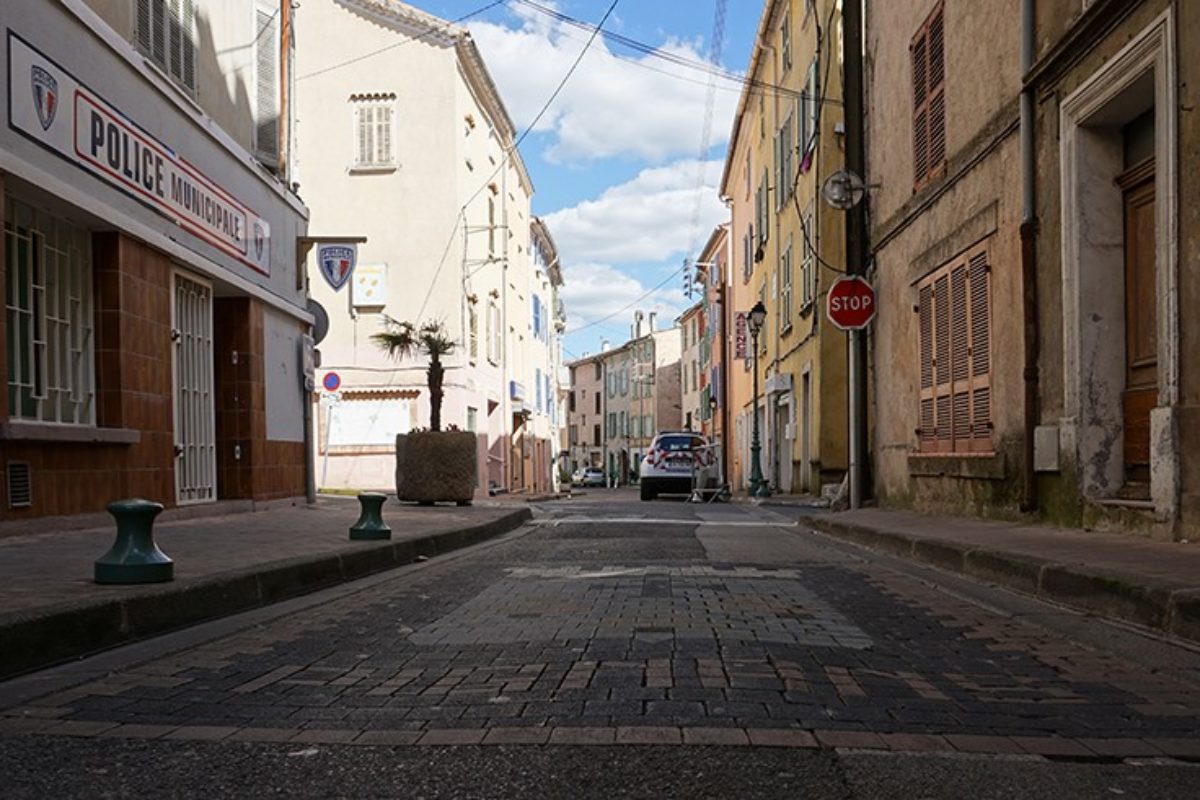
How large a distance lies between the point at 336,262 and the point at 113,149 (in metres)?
8.71

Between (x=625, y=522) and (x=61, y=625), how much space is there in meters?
9.80

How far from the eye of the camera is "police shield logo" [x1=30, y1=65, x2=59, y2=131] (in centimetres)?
814

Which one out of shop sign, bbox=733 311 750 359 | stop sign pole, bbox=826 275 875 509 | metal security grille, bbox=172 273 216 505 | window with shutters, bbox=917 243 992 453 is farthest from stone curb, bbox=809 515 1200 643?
shop sign, bbox=733 311 750 359

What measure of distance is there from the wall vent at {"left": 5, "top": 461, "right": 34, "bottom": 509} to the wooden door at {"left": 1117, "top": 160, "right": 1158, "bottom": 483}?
8.02 metres

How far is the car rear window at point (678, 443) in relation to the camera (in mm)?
26578

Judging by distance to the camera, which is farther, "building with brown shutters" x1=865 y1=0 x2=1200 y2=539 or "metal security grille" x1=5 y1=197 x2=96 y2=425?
"metal security grille" x1=5 y1=197 x2=96 y2=425

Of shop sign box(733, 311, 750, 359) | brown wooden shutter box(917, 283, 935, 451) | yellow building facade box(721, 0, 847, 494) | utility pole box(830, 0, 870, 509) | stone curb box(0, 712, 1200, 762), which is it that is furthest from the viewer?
A: shop sign box(733, 311, 750, 359)

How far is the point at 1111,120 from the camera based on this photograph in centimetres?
806

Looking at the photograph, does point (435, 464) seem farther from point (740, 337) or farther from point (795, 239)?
point (740, 337)

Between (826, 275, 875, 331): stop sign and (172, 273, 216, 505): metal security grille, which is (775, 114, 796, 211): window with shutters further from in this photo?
(172, 273, 216, 505): metal security grille

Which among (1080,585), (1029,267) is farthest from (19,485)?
(1029,267)

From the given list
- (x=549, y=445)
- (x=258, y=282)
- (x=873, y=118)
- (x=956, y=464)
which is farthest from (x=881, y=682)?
(x=549, y=445)

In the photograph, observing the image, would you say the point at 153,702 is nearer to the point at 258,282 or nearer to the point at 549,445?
the point at 258,282

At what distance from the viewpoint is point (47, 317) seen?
886 cm
